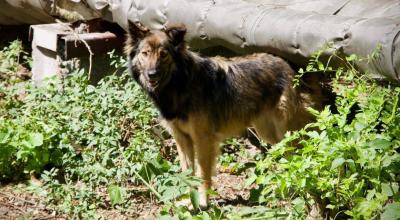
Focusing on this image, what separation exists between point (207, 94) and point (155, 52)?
76 cm

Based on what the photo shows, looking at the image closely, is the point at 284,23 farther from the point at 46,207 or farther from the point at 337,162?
the point at 46,207

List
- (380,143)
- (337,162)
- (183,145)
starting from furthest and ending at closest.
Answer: (183,145)
(337,162)
(380,143)

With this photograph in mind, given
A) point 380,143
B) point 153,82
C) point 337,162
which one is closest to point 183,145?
point 153,82

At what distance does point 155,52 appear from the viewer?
18.3 feet

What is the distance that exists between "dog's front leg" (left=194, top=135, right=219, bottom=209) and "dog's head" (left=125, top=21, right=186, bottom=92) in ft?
2.31

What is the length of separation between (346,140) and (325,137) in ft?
0.52

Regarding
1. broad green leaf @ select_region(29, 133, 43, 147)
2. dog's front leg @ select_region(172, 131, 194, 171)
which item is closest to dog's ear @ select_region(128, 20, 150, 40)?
dog's front leg @ select_region(172, 131, 194, 171)

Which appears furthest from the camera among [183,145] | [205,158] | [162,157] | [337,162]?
[162,157]

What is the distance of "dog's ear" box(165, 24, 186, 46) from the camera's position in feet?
18.4

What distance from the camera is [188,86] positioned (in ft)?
19.1

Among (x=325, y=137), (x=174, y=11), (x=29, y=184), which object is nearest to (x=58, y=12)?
(x=174, y=11)

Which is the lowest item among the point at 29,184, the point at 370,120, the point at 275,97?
the point at 29,184

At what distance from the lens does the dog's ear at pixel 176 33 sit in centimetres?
560

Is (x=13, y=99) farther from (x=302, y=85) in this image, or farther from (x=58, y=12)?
(x=302, y=85)
